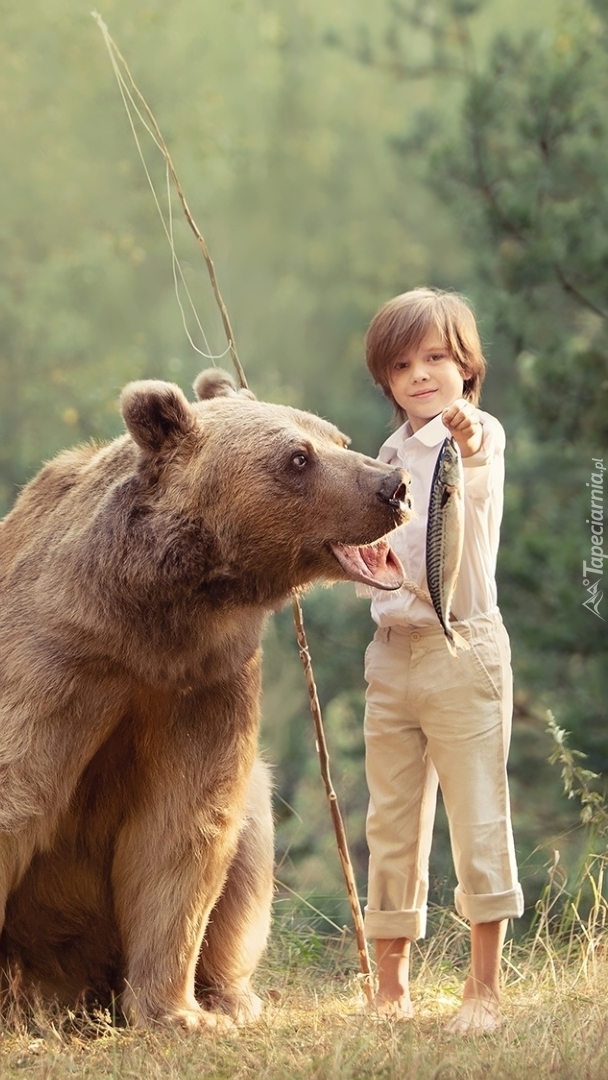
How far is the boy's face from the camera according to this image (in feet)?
15.9

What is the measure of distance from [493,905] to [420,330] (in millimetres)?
1828

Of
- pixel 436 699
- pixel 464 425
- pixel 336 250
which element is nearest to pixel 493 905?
pixel 436 699

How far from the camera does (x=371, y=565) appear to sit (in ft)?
14.0

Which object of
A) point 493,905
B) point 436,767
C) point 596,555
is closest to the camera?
point 493,905

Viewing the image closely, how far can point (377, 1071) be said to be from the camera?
12.3 ft

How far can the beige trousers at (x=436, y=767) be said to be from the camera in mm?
4617

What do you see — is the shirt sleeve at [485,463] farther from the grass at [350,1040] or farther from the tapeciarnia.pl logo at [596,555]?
the tapeciarnia.pl logo at [596,555]

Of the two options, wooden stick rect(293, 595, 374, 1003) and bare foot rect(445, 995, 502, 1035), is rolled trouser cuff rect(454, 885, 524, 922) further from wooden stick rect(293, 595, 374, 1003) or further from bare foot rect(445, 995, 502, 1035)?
wooden stick rect(293, 595, 374, 1003)

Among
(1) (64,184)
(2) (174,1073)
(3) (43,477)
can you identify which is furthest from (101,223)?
(2) (174,1073)

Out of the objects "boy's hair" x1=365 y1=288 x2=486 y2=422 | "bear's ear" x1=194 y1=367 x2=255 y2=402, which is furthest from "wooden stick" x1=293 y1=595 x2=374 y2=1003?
"boy's hair" x1=365 y1=288 x2=486 y2=422

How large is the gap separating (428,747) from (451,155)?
7.36m

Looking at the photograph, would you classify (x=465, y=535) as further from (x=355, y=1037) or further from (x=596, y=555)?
(x=596, y=555)

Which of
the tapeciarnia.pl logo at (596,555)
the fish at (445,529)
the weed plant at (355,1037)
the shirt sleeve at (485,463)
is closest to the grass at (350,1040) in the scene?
the weed plant at (355,1037)

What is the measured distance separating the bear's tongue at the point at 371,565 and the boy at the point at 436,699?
34 cm
